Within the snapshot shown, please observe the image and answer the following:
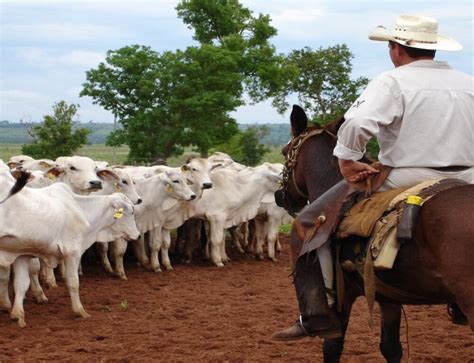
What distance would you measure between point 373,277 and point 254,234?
1276cm

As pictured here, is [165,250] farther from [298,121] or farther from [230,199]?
[298,121]

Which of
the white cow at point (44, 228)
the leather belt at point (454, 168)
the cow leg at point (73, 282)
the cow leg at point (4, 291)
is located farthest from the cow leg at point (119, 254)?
the leather belt at point (454, 168)

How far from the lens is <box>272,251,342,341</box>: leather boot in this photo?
553 cm

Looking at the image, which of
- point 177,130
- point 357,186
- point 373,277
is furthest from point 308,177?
point 177,130

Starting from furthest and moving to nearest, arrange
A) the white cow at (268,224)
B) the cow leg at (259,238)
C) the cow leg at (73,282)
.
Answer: the cow leg at (259,238)
the white cow at (268,224)
the cow leg at (73,282)

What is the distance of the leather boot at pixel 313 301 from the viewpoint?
553 centimetres

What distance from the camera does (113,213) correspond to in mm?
11969

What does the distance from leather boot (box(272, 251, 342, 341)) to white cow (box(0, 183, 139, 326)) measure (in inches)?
193

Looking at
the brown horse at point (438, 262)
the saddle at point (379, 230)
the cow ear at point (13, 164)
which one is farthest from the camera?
the cow ear at point (13, 164)

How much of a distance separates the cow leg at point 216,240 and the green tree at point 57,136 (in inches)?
387

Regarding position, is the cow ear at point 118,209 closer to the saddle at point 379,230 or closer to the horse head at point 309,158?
the horse head at point 309,158

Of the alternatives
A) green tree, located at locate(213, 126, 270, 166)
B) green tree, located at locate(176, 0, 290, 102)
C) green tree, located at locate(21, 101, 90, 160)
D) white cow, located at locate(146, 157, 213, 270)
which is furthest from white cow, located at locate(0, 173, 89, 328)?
green tree, located at locate(213, 126, 270, 166)

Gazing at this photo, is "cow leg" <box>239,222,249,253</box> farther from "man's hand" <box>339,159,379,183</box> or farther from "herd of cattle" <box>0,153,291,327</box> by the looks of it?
"man's hand" <box>339,159,379,183</box>

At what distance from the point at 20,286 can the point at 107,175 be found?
422cm
